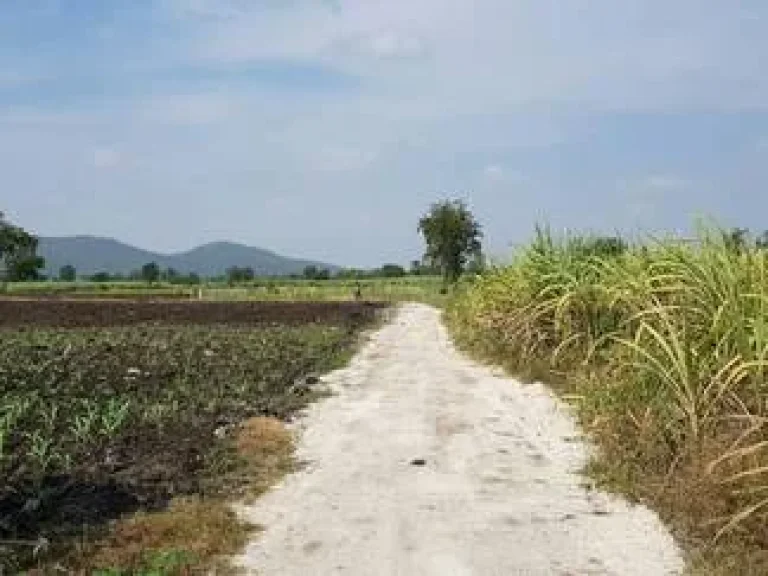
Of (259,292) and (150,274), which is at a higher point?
(150,274)

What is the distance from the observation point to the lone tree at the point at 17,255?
89.2 m

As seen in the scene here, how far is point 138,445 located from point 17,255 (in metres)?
84.4

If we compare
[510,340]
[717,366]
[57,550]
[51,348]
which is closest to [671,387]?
[717,366]

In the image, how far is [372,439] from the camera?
11203mm

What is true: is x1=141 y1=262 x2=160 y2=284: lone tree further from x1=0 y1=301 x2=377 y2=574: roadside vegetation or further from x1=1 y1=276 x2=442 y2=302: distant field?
x1=0 y1=301 x2=377 y2=574: roadside vegetation

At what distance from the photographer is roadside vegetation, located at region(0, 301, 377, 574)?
23.7 feet

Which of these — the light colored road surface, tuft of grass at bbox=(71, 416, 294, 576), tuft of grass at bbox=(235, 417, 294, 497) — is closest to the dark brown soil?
the light colored road surface

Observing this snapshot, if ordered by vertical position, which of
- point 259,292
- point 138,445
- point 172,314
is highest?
point 259,292

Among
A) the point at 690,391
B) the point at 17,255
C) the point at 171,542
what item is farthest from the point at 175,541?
the point at 17,255

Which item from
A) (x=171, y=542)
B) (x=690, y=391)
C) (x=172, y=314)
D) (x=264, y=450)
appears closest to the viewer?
(x=171, y=542)

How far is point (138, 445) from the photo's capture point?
1040 cm

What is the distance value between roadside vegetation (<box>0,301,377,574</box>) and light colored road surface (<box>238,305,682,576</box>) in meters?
0.43

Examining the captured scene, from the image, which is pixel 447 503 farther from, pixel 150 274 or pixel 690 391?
pixel 150 274

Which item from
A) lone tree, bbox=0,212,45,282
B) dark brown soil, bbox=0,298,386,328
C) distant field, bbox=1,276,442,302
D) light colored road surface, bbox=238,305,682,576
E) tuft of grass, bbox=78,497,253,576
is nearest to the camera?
tuft of grass, bbox=78,497,253,576
